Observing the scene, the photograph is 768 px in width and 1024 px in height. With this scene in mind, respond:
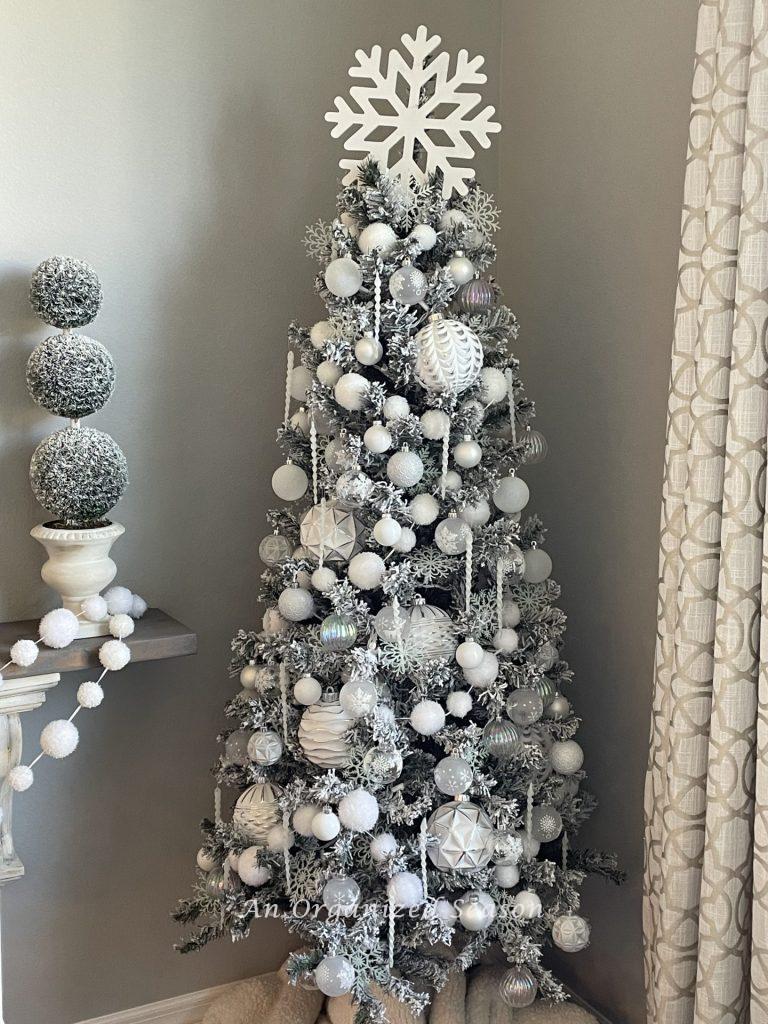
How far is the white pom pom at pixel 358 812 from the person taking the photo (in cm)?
150

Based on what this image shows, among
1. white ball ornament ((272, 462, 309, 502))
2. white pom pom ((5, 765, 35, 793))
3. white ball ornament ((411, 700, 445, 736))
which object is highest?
white ball ornament ((272, 462, 309, 502))

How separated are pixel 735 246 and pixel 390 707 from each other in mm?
871

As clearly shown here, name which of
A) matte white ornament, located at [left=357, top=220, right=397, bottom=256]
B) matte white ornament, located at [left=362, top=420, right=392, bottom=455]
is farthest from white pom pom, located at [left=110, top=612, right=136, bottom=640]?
matte white ornament, located at [left=357, top=220, right=397, bottom=256]

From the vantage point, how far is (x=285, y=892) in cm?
164

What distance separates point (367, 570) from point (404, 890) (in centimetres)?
49

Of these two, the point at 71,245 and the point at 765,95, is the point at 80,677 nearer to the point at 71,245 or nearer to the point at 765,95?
the point at 71,245

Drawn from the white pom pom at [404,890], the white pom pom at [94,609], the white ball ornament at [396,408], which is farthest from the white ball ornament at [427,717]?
the white pom pom at [94,609]

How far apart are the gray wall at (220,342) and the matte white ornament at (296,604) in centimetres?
47

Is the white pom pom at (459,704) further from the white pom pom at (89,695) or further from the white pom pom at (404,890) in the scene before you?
the white pom pom at (89,695)

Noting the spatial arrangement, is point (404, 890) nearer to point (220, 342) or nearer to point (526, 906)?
point (526, 906)

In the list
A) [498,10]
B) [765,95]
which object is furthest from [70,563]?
[498,10]

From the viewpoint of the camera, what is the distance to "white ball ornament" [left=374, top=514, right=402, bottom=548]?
1.51 metres

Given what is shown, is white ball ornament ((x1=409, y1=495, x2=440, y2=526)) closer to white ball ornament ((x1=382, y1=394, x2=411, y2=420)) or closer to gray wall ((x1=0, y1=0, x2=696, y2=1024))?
white ball ornament ((x1=382, y1=394, x2=411, y2=420))

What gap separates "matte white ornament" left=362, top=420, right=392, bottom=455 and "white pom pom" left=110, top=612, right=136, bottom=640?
53 centimetres
